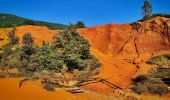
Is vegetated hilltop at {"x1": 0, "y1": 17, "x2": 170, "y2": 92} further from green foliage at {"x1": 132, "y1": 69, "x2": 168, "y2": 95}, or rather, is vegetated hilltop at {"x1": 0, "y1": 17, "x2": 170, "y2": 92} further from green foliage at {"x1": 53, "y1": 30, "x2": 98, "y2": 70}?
green foliage at {"x1": 132, "y1": 69, "x2": 168, "y2": 95}

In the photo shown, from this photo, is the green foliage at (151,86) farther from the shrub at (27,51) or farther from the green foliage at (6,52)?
the green foliage at (6,52)

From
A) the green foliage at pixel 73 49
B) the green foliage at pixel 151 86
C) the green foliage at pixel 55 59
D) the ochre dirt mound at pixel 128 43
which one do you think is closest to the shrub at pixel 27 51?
the green foliage at pixel 55 59

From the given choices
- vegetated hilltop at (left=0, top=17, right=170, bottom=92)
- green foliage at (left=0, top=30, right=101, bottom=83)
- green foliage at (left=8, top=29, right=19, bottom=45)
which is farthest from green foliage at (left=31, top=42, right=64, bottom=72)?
green foliage at (left=8, top=29, right=19, bottom=45)

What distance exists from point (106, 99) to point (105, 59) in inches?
398

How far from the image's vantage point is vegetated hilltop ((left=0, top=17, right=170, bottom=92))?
2166cm

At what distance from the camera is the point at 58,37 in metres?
21.5

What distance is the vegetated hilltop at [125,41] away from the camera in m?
21.7

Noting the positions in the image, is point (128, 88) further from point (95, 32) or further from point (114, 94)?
point (95, 32)

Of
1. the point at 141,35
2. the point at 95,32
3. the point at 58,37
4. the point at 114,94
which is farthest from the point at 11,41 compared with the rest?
the point at 114,94

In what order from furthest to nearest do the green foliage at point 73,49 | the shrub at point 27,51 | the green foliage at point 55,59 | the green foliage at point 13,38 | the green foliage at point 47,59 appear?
the green foliage at point 13,38 → the shrub at point 27,51 → the green foliage at point 73,49 → the green foliage at point 47,59 → the green foliage at point 55,59

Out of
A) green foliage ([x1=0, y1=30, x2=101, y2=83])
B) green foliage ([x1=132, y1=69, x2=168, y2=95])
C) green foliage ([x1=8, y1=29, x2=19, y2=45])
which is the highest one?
green foliage ([x1=8, y1=29, x2=19, y2=45])

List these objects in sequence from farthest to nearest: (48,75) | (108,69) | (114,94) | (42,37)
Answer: (42,37) < (108,69) < (48,75) < (114,94)

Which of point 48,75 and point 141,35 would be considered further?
point 141,35

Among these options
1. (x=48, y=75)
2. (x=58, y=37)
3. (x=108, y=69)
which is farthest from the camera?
(x=58, y=37)
